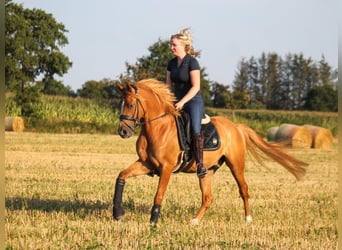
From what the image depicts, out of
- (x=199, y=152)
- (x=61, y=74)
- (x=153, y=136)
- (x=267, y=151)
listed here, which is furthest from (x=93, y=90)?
(x=153, y=136)

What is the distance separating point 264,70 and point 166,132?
87.4m

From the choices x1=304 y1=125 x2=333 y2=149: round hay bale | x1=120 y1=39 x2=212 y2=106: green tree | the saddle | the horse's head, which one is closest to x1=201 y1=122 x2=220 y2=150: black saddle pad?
the saddle

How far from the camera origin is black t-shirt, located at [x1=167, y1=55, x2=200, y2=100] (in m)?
8.75

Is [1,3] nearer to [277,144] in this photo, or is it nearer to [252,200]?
[277,144]

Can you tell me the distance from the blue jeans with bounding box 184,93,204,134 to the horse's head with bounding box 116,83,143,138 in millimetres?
729

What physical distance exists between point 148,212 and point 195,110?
7.01ft

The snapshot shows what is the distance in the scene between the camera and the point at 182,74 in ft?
28.9

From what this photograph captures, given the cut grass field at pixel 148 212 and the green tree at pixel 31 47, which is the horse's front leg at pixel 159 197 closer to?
the cut grass field at pixel 148 212

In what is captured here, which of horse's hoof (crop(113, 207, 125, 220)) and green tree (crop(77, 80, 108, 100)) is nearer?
horse's hoof (crop(113, 207, 125, 220))

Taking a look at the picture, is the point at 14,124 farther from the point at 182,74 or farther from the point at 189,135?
the point at 182,74

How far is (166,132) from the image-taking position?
28.9 feet

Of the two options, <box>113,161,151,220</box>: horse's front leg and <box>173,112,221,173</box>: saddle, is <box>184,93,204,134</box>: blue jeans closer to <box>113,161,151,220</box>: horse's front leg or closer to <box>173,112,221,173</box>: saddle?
<box>173,112,221,173</box>: saddle

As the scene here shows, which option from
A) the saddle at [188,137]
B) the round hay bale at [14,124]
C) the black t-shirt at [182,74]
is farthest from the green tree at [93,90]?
the black t-shirt at [182,74]

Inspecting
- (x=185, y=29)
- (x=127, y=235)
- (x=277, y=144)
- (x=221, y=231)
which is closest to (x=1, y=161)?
(x=127, y=235)
